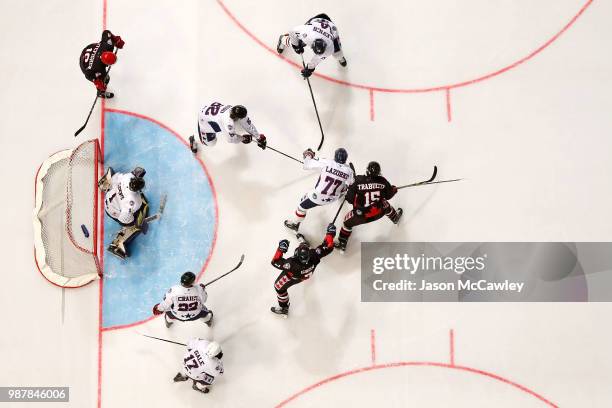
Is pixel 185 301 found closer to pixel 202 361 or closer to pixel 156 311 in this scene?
pixel 156 311

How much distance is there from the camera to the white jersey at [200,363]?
329 inches

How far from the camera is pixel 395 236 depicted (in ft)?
29.9

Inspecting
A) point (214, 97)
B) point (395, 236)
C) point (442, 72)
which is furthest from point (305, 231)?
point (442, 72)

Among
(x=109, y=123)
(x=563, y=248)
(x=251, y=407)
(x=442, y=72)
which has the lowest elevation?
(x=251, y=407)


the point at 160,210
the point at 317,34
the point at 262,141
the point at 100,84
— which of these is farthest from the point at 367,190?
the point at 100,84

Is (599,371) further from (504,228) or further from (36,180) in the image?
(36,180)

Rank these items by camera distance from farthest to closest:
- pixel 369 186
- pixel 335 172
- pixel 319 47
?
pixel 319 47
pixel 335 172
pixel 369 186

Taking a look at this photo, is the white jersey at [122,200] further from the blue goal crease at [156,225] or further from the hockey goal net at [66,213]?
the blue goal crease at [156,225]

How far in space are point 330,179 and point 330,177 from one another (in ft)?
0.08

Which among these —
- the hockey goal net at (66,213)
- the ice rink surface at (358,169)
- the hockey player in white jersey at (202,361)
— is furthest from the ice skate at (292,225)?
the hockey goal net at (66,213)

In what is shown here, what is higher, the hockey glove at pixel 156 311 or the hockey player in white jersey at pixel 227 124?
the hockey player in white jersey at pixel 227 124

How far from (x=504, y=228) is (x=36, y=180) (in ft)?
20.7

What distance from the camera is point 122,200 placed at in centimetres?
866

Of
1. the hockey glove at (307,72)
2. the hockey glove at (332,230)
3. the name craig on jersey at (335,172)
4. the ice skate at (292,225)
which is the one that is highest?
the hockey glove at (307,72)
